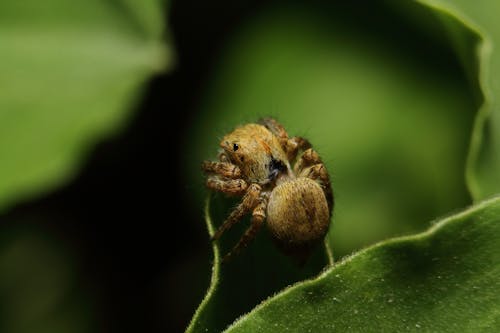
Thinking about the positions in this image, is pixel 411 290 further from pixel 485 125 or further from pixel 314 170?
pixel 314 170

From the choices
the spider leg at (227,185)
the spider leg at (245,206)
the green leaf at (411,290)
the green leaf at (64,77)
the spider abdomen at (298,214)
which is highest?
the green leaf at (64,77)

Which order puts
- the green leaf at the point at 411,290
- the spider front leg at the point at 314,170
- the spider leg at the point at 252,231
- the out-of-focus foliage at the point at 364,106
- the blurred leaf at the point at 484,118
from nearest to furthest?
the green leaf at the point at 411,290, the spider leg at the point at 252,231, the blurred leaf at the point at 484,118, the spider front leg at the point at 314,170, the out-of-focus foliage at the point at 364,106

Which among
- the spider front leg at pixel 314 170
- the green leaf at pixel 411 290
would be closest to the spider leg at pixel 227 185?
the spider front leg at pixel 314 170

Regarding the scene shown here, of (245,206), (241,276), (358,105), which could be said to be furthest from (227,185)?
(358,105)

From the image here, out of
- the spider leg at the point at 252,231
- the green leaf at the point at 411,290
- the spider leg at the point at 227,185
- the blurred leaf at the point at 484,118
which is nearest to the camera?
the green leaf at the point at 411,290

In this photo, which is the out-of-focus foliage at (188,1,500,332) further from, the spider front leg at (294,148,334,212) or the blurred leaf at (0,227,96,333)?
the blurred leaf at (0,227,96,333)

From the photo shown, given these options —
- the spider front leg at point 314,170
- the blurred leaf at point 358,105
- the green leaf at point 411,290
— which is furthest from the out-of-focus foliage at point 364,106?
the green leaf at point 411,290

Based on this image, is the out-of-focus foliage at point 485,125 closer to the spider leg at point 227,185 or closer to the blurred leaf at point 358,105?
the blurred leaf at point 358,105

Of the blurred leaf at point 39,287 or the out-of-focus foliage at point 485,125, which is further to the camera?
the blurred leaf at point 39,287

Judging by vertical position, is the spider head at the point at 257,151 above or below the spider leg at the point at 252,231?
above

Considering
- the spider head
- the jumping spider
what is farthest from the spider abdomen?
the spider head
